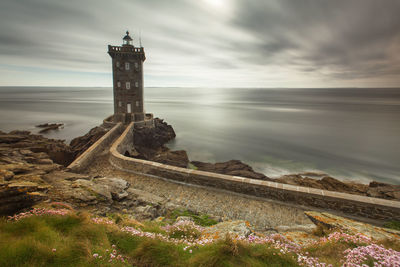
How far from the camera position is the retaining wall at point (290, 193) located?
5887 millimetres

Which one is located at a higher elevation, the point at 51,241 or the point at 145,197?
the point at 51,241

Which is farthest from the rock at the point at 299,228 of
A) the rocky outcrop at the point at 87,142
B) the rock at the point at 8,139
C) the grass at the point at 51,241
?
the rock at the point at 8,139

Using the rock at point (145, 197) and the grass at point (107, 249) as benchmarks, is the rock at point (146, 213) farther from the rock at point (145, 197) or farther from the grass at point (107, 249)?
the grass at point (107, 249)

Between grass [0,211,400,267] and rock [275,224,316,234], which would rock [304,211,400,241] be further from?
→ grass [0,211,400,267]

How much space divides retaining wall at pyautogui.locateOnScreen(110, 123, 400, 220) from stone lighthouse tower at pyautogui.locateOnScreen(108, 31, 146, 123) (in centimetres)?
1492

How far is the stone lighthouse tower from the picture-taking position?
20906 mm

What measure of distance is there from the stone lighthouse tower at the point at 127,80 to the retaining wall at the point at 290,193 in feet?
48.9

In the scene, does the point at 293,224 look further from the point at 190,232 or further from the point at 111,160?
the point at 111,160

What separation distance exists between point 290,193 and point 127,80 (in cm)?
2067

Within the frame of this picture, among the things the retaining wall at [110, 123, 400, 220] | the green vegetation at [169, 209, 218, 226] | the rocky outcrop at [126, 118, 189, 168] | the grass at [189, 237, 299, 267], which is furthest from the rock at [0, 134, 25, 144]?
the grass at [189, 237, 299, 267]

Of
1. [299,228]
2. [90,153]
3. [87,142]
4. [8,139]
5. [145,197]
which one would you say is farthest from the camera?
[87,142]

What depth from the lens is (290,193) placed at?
267 inches

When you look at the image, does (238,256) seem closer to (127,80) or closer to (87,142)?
(87,142)

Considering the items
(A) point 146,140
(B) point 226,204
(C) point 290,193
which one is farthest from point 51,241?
(A) point 146,140
